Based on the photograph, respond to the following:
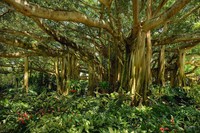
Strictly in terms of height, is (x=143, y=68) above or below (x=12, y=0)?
below

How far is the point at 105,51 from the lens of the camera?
5.68 meters

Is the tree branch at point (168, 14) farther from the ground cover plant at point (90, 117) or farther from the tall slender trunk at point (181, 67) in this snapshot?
the tall slender trunk at point (181, 67)

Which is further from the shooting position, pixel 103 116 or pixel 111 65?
pixel 111 65

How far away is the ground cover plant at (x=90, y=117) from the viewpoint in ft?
7.61

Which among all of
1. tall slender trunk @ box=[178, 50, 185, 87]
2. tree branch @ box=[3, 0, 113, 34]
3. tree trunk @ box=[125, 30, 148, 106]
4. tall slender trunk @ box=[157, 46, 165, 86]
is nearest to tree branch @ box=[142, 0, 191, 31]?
tree trunk @ box=[125, 30, 148, 106]

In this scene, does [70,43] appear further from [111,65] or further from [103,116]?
[103,116]

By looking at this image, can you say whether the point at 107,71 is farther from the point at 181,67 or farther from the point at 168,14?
the point at 168,14

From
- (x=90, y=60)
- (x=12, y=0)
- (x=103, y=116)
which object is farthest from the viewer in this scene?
(x=90, y=60)

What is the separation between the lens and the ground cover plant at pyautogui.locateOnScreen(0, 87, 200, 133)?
232 cm

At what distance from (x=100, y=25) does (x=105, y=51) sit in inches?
90.7

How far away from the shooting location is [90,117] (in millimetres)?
2512

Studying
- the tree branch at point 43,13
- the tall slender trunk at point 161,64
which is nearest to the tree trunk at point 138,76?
the tree branch at point 43,13

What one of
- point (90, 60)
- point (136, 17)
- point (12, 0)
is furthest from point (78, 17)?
point (90, 60)

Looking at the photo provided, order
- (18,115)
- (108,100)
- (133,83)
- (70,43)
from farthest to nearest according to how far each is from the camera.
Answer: (70,43), (133,83), (108,100), (18,115)
